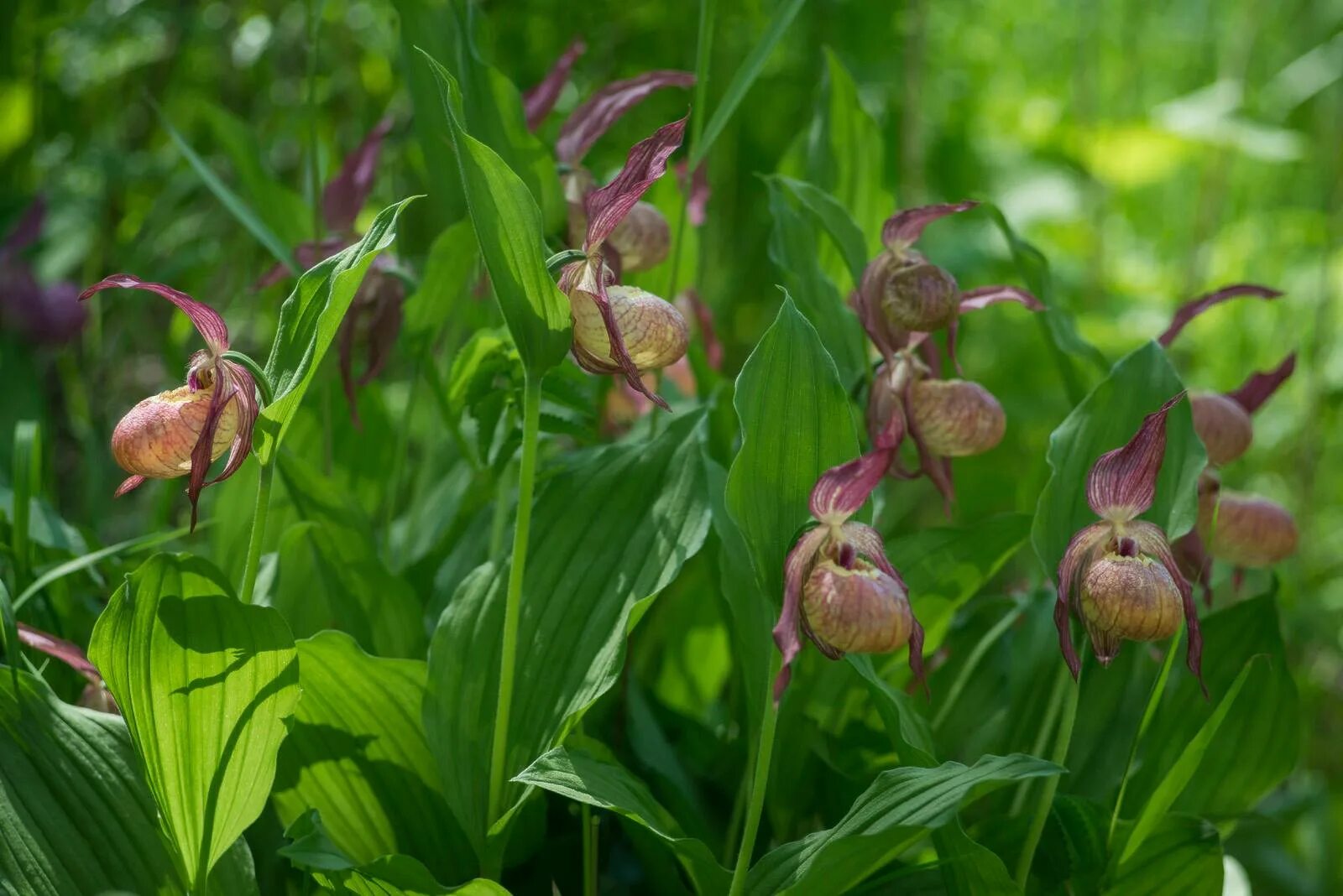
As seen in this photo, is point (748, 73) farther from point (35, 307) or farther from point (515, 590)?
point (35, 307)

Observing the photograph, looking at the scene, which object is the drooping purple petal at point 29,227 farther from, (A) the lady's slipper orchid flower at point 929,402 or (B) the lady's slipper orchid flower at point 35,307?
(A) the lady's slipper orchid flower at point 929,402

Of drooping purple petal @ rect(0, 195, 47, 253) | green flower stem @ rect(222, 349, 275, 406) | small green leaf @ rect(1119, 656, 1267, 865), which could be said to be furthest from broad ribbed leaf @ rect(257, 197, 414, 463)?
drooping purple petal @ rect(0, 195, 47, 253)

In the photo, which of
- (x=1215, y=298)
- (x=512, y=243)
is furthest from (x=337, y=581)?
(x=1215, y=298)

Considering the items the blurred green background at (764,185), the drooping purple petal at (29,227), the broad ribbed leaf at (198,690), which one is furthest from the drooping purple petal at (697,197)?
the drooping purple petal at (29,227)

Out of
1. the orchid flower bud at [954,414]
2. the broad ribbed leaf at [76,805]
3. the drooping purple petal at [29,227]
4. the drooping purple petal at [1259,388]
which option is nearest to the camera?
the broad ribbed leaf at [76,805]

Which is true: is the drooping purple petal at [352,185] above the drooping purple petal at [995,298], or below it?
above

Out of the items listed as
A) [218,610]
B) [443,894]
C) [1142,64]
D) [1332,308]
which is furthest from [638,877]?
[1142,64]

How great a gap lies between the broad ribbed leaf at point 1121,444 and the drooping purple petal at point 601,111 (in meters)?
0.42

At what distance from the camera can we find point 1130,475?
678 millimetres

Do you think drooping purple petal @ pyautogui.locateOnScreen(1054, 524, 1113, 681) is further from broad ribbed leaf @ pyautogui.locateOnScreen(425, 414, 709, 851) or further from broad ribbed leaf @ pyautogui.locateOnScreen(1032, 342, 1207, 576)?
broad ribbed leaf @ pyautogui.locateOnScreen(425, 414, 709, 851)

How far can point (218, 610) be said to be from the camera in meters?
0.67

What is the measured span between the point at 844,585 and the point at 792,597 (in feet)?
0.10

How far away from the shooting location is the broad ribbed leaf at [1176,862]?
0.76m

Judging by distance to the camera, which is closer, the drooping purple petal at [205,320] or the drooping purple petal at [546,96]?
the drooping purple petal at [205,320]
